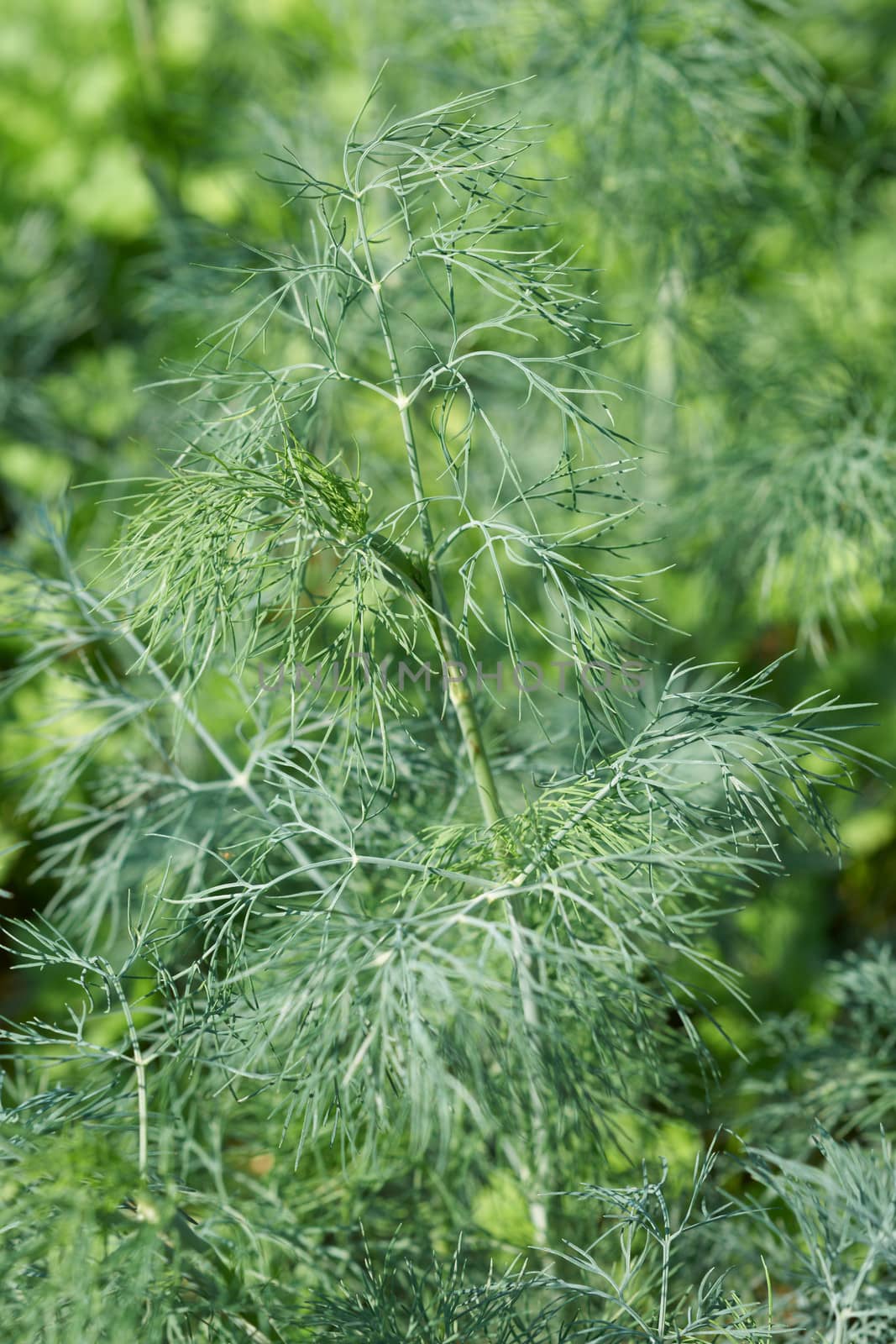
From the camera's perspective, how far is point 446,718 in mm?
876

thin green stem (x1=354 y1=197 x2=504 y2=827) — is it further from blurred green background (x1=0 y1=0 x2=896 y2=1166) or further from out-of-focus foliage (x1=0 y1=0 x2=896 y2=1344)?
blurred green background (x1=0 y1=0 x2=896 y2=1166)

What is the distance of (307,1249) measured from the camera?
0.79 m

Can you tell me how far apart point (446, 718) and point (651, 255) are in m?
0.69

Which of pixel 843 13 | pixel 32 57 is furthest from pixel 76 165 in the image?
pixel 843 13

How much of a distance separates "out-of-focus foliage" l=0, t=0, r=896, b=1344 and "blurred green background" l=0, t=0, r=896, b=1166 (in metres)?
0.01

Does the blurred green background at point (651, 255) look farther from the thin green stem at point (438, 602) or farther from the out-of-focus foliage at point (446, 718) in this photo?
the thin green stem at point (438, 602)

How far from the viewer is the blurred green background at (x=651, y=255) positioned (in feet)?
3.92

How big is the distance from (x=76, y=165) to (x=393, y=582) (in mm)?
1835

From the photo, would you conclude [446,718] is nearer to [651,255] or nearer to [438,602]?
[438,602]

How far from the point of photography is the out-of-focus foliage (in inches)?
24.9

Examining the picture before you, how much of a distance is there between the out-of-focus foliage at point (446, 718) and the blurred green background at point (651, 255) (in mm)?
11

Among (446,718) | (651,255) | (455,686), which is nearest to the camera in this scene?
(455,686)

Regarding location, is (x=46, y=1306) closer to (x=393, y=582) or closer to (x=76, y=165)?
(x=393, y=582)

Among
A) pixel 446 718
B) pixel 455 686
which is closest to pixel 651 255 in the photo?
pixel 446 718
